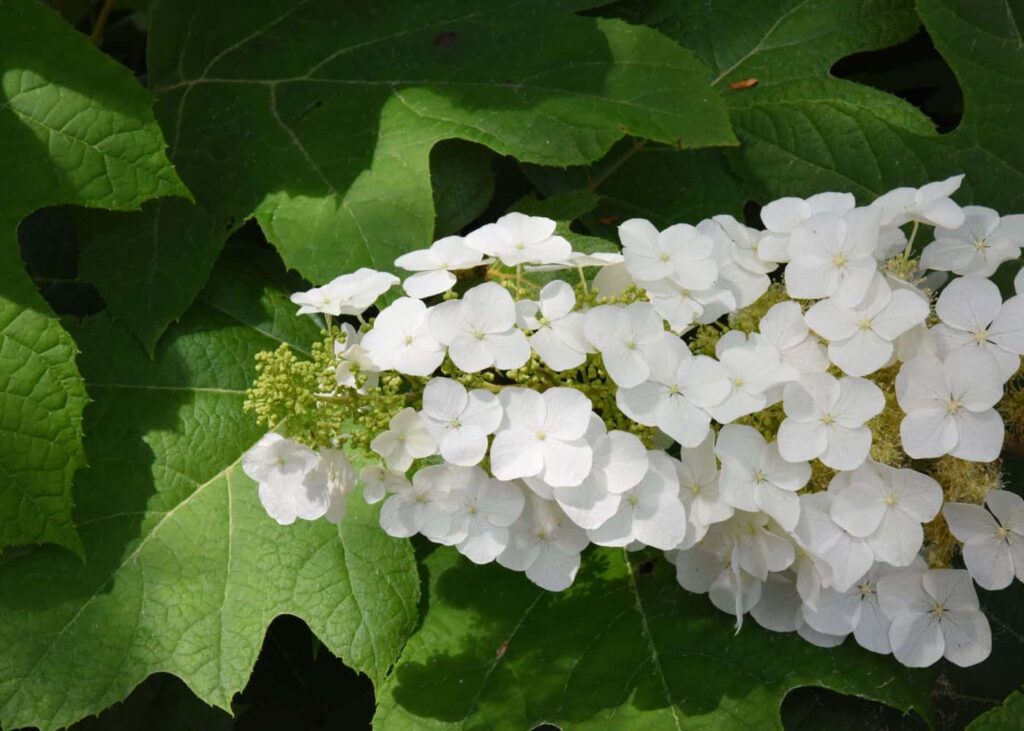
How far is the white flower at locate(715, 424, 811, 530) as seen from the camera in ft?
4.69

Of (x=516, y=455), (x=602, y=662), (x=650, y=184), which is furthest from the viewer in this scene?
(x=650, y=184)

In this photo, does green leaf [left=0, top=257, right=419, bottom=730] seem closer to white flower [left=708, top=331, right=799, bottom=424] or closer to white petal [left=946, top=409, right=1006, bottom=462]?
white flower [left=708, top=331, right=799, bottom=424]

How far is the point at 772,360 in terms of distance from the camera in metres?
1.42

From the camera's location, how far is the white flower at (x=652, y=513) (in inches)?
56.7

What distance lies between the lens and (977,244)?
61.6 inches

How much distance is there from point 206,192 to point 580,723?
3.64 ft

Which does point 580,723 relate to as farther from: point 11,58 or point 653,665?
point 11,58

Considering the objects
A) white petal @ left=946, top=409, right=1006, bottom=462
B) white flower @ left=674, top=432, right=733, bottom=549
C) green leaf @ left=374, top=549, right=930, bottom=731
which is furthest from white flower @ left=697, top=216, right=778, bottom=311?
green leaf @ left=374, top=549, right=930, bottom=731

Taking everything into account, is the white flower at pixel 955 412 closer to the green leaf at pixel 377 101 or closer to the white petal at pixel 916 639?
the white petal at pixel 916 639

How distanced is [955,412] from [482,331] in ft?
2.00

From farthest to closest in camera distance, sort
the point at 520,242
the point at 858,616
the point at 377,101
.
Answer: the point at 377,101
the point at 858,616
the point at 520,242

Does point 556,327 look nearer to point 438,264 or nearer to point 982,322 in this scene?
point 438,264

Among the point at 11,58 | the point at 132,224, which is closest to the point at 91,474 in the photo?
the point at 132,224

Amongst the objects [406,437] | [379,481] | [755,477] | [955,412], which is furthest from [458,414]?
[955,412]
